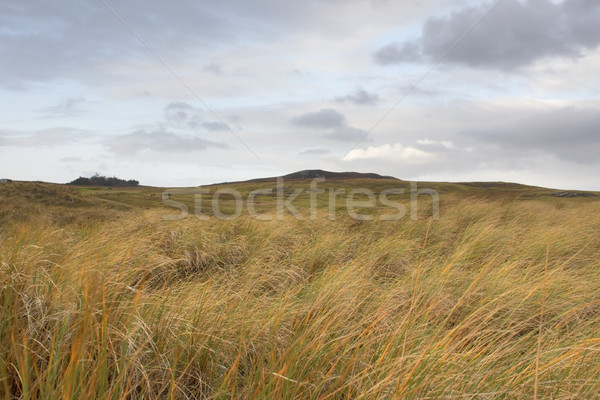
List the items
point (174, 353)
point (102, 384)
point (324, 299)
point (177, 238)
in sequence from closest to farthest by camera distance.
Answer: point (102, 384) → point (174, 353) → point (324, 299) → point (177, 238)

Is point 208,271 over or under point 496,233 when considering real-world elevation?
under

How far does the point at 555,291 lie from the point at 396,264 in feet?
7.85

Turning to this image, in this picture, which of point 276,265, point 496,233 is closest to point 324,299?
point 276,265

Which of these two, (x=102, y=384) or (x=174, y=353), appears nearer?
(x=102, y=384)

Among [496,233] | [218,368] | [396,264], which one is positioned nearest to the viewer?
[218,368]

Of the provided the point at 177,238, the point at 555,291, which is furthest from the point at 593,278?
the point at 177,238

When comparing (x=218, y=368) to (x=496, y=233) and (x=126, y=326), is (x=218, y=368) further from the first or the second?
(x=496, y=233)

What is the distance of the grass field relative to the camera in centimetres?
214

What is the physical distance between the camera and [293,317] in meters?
3.13

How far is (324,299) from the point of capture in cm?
362

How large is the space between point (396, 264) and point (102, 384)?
493 cm

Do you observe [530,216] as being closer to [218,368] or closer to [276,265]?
[276,265]

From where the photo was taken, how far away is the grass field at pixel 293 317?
2.14 m

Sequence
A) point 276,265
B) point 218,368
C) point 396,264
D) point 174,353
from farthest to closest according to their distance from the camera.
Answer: point 396,264, point 276,265, point 218,368, point 174,353
